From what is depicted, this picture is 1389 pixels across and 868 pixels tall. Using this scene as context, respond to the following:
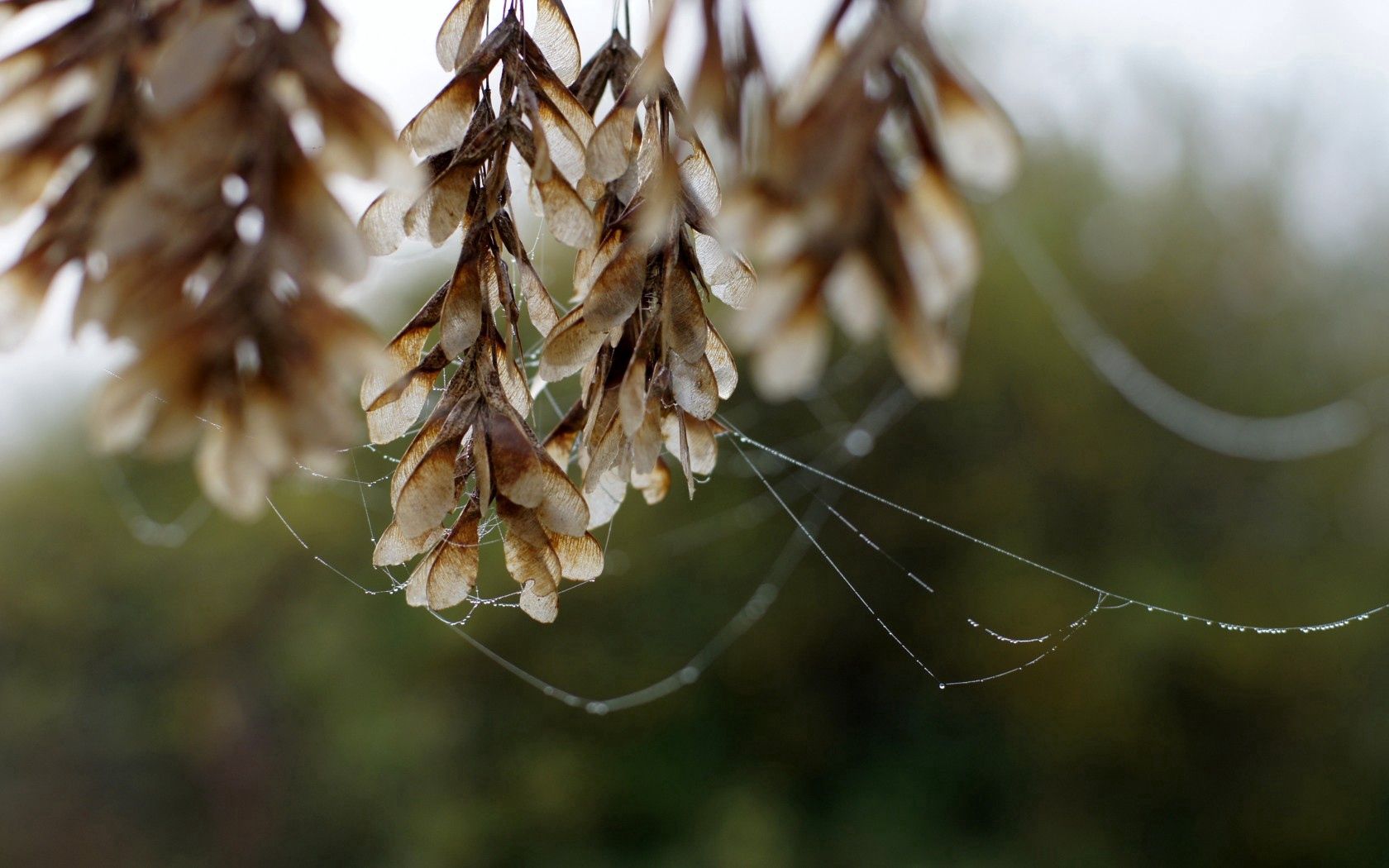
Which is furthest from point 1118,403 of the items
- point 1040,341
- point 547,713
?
point 547,713

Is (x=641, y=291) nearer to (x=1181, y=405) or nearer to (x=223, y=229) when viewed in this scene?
(x=223, y=229)

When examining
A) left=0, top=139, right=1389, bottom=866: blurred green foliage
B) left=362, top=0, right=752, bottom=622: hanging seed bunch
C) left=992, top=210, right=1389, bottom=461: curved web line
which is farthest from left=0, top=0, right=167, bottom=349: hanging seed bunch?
left=992, top=210, right=1389, bottom=461: curved web line

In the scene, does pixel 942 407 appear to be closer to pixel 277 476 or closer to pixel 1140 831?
pixel 1140 831

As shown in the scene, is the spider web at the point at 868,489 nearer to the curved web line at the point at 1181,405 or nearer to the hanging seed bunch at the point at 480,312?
the curved web line at the point at 1181,405

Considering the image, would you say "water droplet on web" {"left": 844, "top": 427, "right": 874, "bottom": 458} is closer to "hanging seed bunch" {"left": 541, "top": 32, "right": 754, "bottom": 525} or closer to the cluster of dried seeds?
"hanging seed bunch" {"left": 541, "top": 32, "right": 754, "bottom": 525}

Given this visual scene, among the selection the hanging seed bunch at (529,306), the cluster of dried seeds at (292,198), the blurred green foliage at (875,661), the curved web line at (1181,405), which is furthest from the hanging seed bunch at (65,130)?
the curved web line at (1181,405)

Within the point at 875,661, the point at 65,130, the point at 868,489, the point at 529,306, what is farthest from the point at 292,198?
the point at 875,661

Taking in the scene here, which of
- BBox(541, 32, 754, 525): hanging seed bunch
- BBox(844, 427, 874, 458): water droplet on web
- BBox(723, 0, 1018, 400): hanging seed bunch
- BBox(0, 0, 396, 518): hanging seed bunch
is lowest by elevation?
BBox(844, 427, 874, 458): water droplet on web

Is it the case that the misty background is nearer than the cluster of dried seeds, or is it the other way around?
the cluster of dried seeds
